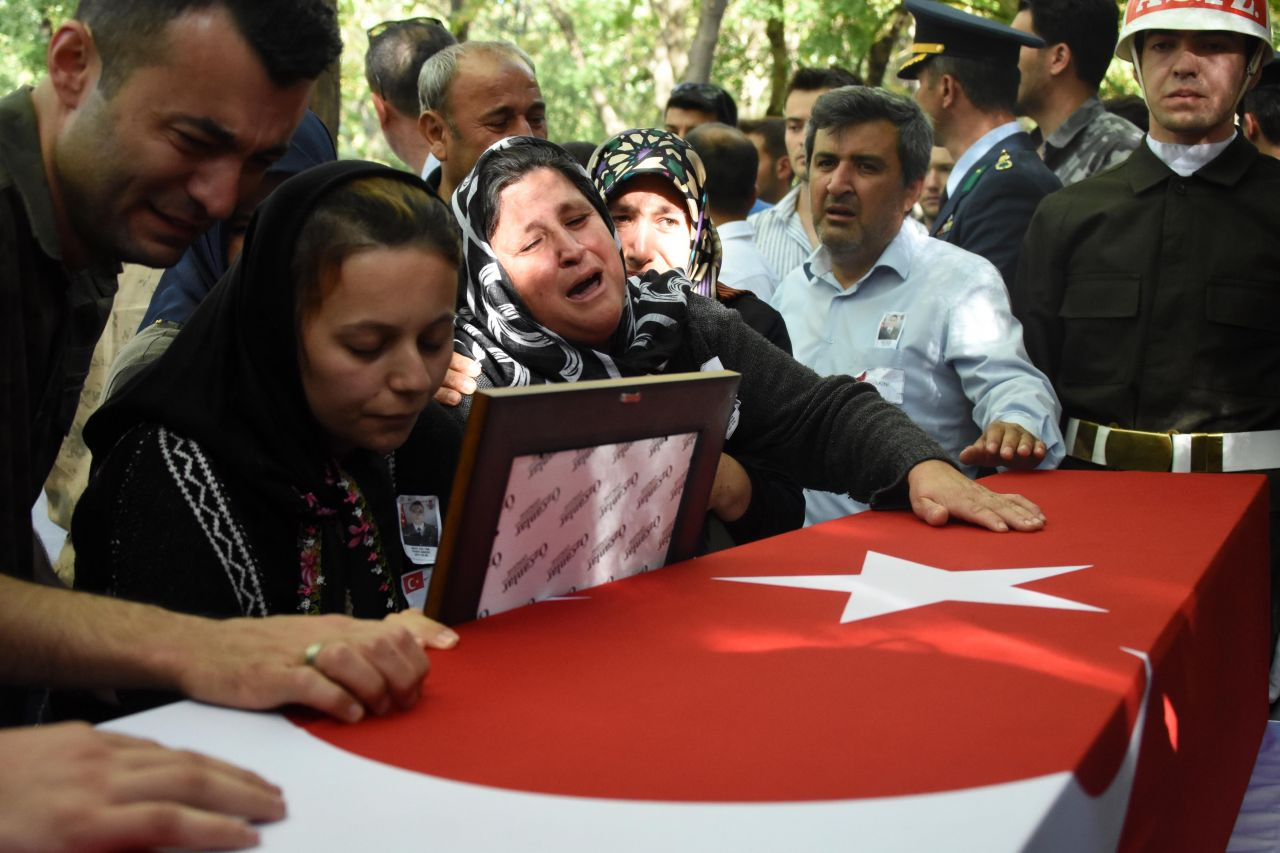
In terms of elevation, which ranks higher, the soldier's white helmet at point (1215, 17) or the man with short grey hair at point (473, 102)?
the soldier's white helmet at point (1215, 17)

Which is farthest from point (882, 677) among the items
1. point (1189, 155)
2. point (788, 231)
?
point (788, 231)

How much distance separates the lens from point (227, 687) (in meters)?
1.38

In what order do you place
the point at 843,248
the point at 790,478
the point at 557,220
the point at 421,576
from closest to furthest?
the point at 421,576 → the point at 557,220 → the point at 790,478 → the point at 843,248

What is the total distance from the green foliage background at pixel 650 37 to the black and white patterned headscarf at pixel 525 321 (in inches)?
295

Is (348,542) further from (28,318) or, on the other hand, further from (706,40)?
(706,40)

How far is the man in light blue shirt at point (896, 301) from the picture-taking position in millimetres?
3582

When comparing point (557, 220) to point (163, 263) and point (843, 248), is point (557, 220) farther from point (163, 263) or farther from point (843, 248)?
point (843, 248)

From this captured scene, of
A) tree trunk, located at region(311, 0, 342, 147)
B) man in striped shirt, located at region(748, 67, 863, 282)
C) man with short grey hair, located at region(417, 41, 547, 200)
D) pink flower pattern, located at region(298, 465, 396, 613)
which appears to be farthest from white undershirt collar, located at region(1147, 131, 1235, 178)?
tree trunk, located at region(311, 0, 342, 147)

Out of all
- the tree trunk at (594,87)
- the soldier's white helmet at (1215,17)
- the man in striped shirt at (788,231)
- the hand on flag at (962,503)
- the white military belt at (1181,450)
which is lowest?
the white military belt at (1181,450)

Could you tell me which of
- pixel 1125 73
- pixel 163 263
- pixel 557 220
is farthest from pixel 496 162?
pixel 1125 73

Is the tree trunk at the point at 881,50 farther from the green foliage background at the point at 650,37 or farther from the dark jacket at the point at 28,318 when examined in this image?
the dark jacket at the point at 28,318

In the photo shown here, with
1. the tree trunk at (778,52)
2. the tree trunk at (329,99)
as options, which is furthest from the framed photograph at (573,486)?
the tree trunk at (778,52)

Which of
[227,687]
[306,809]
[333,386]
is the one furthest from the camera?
[333,386]

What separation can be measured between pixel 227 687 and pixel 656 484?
78cm
